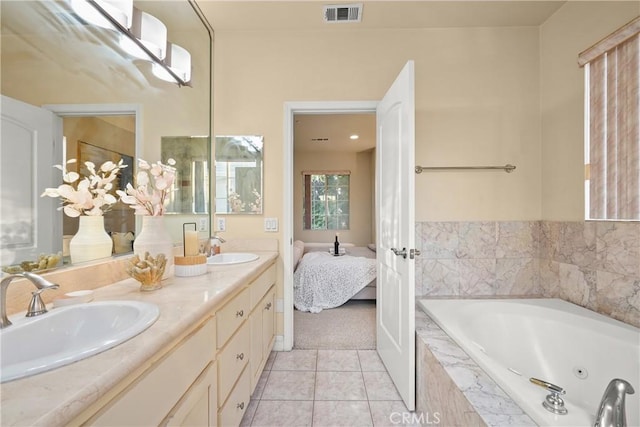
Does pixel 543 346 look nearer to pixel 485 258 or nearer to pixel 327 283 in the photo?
pixel 485 258

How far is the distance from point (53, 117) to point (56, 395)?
963mm

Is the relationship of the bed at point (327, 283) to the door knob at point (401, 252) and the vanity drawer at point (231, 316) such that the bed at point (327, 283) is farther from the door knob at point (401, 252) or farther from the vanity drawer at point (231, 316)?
the vanity drawer at point (231, 316)

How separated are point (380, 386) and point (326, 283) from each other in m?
1.53

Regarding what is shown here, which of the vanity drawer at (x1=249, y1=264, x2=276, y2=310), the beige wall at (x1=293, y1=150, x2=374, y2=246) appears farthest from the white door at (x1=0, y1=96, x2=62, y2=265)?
the beige wall at (x1=293, y1=150, x2=374, y2=246)

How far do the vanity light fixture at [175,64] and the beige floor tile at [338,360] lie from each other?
2279mm

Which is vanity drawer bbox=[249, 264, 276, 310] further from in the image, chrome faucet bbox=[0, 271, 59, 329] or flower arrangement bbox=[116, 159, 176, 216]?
chrome faucet bbox=[0, 271, 59, 329]

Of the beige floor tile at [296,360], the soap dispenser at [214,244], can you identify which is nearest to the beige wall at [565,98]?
the beige floor tile at [296,360]

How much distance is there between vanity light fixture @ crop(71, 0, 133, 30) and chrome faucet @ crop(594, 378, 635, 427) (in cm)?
234

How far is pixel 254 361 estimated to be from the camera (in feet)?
5.24

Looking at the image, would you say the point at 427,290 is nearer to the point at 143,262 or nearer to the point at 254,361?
the point at 254,361

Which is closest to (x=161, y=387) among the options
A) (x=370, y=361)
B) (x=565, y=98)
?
(x=370, y=361)

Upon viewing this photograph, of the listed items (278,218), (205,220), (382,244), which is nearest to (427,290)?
(382,244)

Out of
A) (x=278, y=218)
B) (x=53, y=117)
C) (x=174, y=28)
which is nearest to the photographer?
(x=53, y=117)

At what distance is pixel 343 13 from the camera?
78.7 inches
